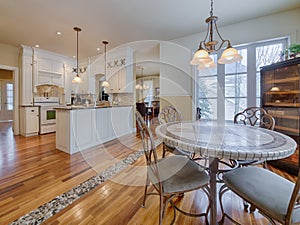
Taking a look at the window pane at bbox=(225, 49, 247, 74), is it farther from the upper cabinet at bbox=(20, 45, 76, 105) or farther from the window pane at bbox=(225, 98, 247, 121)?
the upper cabinet at bbox=(20, 45, 76, 105)

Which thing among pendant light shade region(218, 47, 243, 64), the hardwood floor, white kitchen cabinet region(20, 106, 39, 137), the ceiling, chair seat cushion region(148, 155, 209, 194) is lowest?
the hardwood floor

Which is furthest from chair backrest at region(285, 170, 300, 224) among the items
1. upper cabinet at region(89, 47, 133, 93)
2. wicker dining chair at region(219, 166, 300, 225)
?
upper cabinet at region(89, 47, 133, 93)

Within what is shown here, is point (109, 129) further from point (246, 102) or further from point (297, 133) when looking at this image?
point (297, 133)

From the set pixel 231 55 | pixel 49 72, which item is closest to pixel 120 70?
pixel 49 72

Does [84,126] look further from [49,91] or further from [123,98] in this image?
[49,91]

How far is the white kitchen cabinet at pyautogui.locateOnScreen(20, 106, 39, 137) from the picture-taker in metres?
4.61

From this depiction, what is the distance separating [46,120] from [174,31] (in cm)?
477

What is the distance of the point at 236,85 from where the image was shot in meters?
3.45

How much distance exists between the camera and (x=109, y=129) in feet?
13.2

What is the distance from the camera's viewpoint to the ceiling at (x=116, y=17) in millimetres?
2705

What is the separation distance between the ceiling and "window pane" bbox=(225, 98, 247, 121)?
1.71 meters

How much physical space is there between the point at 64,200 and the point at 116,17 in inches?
130

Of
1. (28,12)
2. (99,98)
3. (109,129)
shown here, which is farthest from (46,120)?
(28,12)

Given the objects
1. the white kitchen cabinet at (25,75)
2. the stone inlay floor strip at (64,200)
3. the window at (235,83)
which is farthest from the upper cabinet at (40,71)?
the window at (235,83)
